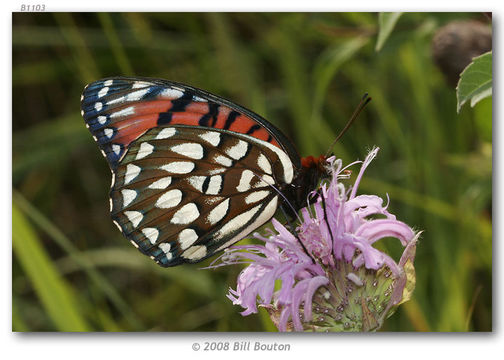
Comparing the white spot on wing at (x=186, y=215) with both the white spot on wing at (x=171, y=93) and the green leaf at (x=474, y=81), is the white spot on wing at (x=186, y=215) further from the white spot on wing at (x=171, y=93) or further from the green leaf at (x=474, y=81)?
the green leaf at (x=474, y=81)

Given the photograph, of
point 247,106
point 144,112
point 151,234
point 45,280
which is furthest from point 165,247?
point 247,106

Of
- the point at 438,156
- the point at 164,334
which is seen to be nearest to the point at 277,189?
the point at 164,334

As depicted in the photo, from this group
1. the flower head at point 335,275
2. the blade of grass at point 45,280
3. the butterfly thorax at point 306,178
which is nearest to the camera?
the flower head at point 335,275

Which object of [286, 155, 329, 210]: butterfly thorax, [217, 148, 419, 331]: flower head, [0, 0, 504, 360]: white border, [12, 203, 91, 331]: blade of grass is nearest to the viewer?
[217, 148, 419, 331]: flower head

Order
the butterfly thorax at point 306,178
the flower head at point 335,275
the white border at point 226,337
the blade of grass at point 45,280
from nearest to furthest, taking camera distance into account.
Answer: the flower head at point 335,275 < the butterfly thorax at point 306,178 < the white border at point 226,337 < the blade of grass at point 45,280

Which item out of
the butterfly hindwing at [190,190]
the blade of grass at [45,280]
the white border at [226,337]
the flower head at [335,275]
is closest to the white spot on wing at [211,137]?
the butterfly hindwing at [190,190]

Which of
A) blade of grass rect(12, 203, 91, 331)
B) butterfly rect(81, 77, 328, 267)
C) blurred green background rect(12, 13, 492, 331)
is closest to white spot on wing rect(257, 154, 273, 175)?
butterfly rect(81, 77, 328, 267)

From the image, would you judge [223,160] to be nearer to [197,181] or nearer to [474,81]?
[197,181]

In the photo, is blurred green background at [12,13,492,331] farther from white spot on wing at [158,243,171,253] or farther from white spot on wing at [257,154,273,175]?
white spot on wing at [257,154,273,175]
